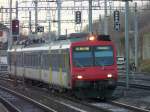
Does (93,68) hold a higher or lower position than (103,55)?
lower

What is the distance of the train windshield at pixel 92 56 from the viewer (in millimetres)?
26125

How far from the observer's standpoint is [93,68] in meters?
26.0

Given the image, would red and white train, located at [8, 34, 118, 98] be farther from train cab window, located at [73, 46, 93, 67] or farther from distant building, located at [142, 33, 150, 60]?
distant building, located at [142, 33, 150, 60]

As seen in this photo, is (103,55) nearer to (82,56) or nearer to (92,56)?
(92,56)

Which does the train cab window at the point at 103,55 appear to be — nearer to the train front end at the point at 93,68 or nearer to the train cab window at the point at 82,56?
the train front end at the point at 93,68

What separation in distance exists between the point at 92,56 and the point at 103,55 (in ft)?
1.66

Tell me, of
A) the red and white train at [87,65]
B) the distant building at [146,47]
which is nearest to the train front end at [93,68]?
the red and white train at [87,65]

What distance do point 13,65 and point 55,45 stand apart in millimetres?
17886

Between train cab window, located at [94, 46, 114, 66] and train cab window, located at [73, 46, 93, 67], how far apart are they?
0.91ft

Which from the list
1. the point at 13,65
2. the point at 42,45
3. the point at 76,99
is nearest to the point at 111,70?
the point at 76,99

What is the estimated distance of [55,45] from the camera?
30.5m

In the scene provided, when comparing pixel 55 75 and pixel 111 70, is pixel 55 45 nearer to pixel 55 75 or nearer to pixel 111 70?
pixel 55 75

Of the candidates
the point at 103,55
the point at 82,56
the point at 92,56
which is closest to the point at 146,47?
the point at 103,55

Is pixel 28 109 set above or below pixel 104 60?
below
